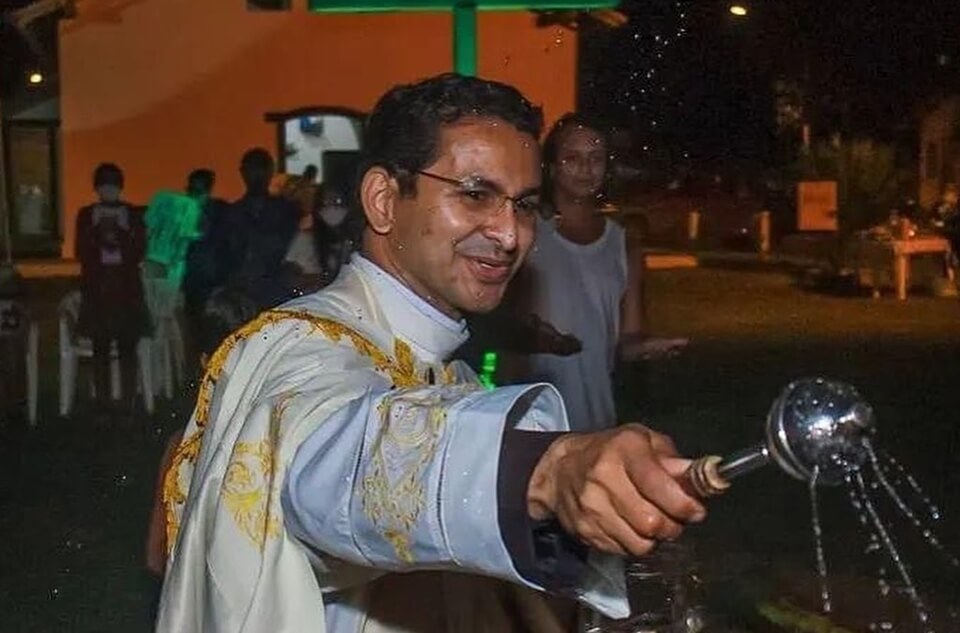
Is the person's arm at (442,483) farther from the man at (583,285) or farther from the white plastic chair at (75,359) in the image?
the white plastic chair at (75,359)

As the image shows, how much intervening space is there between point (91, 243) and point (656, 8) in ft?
29.0

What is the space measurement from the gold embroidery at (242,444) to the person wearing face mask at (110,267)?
28.0ft

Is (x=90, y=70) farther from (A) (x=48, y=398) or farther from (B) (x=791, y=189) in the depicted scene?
(B) (x=791, y=189)

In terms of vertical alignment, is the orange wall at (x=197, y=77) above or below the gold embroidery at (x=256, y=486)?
above

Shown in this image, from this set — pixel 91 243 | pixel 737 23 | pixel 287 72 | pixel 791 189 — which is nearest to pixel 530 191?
pixel 91 243

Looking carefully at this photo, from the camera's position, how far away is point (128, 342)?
35.9 feet

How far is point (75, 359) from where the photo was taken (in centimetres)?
1176

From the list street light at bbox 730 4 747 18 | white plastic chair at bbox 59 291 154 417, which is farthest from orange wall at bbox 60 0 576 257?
street light at bbox 730 4 747 18

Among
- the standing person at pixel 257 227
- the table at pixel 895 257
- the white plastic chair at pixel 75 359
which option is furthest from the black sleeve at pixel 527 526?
the table at pixel 895 257

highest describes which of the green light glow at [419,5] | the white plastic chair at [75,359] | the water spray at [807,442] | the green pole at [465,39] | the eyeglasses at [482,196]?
the green light glow at [419,5]

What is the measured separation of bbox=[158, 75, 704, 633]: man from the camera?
5.09 ft

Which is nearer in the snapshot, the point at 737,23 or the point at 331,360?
the point at 331,360

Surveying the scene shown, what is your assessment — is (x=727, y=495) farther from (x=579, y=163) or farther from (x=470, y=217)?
(x=470, y=217)

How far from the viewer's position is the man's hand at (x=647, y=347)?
15.5ft
